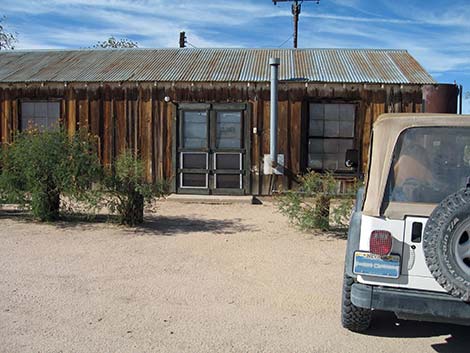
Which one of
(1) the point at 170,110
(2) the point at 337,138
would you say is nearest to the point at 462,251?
(2) the point at 337,138

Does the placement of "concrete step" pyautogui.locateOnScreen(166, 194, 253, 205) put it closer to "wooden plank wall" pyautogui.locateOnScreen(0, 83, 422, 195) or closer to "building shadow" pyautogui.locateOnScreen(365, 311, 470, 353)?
"wooden plank wall" pyautogui.locateOnScreen(0, 83, 422, 195)

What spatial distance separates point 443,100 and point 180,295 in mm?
6829

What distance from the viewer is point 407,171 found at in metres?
3.91

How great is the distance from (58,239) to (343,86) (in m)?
7.81

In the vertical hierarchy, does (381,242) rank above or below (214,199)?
above

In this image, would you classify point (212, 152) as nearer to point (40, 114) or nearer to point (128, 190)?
point (128, 190)

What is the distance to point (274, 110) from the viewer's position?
40.4 ft

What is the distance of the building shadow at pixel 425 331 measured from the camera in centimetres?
415

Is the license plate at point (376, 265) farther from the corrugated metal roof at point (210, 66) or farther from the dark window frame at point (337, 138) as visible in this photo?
the corrugated metal roof at point (210, 66)

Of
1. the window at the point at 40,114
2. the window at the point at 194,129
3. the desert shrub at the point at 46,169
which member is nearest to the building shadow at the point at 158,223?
the desert shrub at the point at 46,169

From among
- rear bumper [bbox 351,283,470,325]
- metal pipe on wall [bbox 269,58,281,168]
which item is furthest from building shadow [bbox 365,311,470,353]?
metal pipe on wall [bbox 269,58,281,168]

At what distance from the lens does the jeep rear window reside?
12.6ft

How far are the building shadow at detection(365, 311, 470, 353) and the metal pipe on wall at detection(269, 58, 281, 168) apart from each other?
8.01 metres

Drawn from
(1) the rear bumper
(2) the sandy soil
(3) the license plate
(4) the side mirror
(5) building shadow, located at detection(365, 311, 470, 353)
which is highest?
(4) the side mirror
